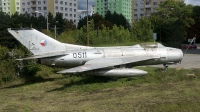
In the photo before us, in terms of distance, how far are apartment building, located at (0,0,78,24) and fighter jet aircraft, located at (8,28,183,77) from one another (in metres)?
84.0

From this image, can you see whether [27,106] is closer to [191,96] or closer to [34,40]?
[34,40]

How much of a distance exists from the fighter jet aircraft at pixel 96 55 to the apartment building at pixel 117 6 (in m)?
105

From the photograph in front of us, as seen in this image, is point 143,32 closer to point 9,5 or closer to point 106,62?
point 106,62

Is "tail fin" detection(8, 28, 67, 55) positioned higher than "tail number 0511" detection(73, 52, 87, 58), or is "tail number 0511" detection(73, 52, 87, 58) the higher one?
"tail fin" detection(8, 28, 67, 55)

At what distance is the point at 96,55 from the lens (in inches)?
482

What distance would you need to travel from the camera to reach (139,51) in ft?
41.3

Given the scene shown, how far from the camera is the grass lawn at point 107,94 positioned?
7.79 m

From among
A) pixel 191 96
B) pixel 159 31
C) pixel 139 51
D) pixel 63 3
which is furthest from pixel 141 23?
pixel 63 3

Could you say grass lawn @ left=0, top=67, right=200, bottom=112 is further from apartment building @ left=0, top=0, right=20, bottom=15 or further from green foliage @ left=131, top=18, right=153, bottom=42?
apartment building @ left=0, top=0, right=20, bottom=15

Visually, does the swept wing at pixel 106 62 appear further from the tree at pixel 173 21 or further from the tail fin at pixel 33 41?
the tree at pixel 173 21

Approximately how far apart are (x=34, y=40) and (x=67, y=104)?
543 cm

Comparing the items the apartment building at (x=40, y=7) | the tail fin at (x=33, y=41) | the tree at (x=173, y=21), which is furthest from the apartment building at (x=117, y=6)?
the tail fin at (x=33, y=41)

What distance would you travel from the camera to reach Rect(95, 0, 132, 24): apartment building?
116312 mm

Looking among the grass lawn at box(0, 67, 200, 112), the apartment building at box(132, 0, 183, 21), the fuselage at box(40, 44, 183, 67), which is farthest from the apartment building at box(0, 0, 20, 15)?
the fuselage at box(40, 44, 183, 67)
